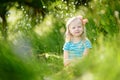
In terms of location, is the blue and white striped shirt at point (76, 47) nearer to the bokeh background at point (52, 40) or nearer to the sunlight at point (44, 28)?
the bokeh background at point (52, 40)

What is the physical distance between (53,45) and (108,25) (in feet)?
1.90

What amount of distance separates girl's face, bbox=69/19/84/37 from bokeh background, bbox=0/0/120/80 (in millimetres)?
215

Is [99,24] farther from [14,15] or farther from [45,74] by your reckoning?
[45,74]

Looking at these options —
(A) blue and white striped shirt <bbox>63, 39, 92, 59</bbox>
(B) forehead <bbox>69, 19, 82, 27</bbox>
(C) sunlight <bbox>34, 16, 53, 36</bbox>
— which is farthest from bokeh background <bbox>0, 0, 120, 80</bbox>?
(B) forehead <bbox>69, 19, 82, 27</bbox>

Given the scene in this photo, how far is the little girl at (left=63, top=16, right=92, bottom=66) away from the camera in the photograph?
133 inches


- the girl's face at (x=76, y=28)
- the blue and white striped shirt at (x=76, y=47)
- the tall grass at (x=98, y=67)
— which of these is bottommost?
the blue and white striped shirt at (x=76, y=47)

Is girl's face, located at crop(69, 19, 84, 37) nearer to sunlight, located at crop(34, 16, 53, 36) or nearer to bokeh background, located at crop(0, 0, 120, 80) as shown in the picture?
bokeh background, located at crop(0, 0, 120, 80)

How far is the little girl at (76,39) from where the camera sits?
3.38 meters

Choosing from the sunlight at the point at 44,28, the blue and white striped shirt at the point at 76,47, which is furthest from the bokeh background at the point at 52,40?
the blue and white striped shirt at the point at 76,47

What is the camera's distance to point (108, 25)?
4.22 metres

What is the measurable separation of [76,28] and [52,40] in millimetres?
1029

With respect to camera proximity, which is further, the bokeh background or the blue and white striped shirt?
the blue and white striped shirt

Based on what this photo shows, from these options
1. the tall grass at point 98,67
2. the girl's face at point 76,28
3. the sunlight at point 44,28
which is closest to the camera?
the tall grass at point 98,67

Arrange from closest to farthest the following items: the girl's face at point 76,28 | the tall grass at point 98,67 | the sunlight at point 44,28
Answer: the tall grass at point 98,67
the girl's face at point 76,28
the sunlight at point 44,28
